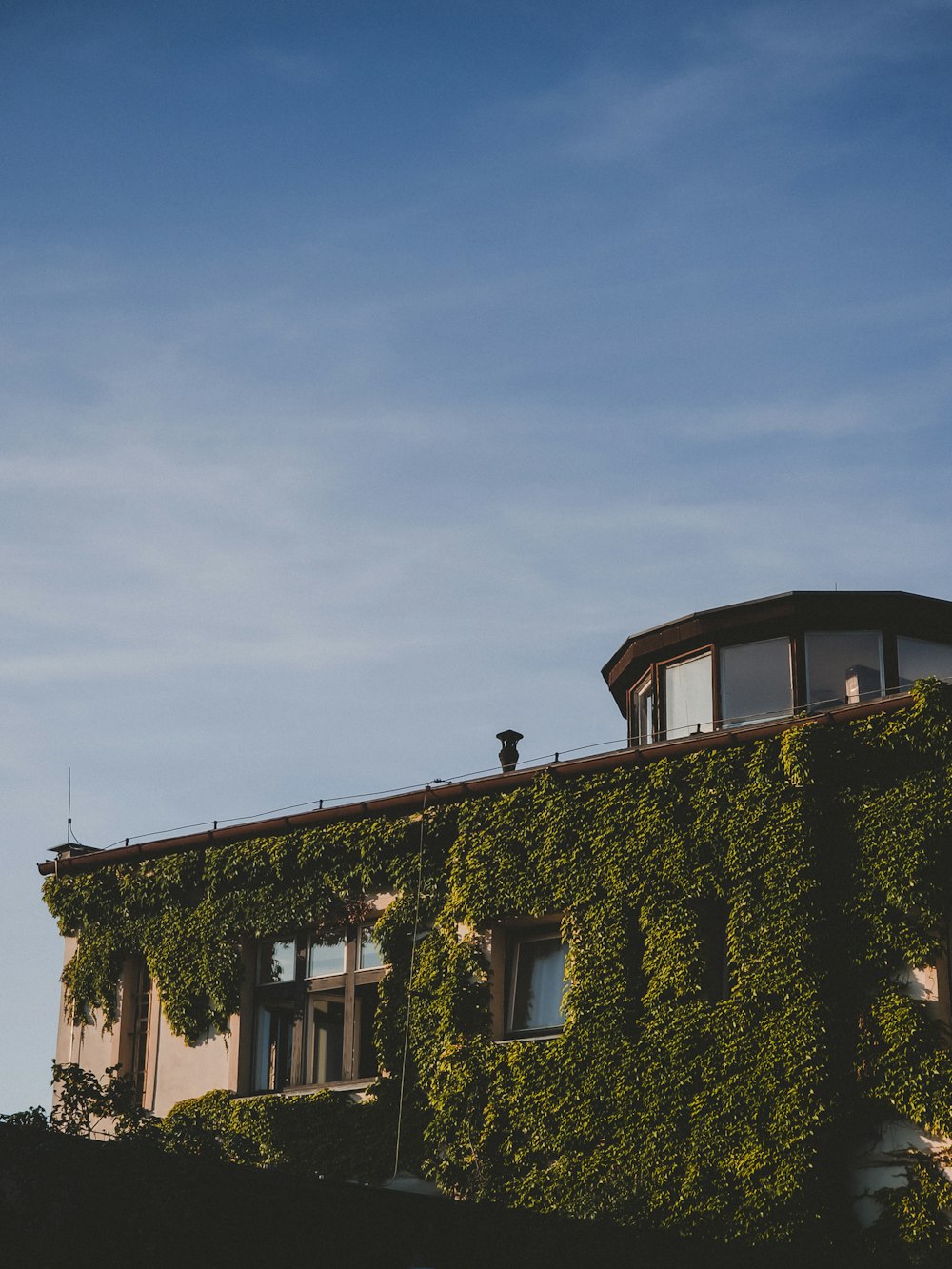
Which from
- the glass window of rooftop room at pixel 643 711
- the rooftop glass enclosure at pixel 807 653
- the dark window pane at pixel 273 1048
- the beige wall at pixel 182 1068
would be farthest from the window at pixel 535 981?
the beige wall at pixel 182 1068

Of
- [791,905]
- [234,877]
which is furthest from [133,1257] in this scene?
[234,877]

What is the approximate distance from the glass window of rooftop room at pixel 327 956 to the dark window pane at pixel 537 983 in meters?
2.88

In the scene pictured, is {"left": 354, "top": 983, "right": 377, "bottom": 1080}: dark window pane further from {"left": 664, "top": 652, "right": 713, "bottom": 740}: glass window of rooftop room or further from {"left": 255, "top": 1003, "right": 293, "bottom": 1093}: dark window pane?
{"left": 664, "top": 652, "right": 713, "bottom": 740}: glass window of rooftop room

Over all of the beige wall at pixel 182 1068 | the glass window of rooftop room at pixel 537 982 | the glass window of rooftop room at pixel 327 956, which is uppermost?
the glass window of rooftop room at pixel 327 956

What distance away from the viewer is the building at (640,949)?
19.5 metres

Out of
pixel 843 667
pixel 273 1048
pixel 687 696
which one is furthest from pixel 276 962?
pixel 843 667

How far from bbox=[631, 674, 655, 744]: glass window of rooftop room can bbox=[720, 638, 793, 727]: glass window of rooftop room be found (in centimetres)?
154

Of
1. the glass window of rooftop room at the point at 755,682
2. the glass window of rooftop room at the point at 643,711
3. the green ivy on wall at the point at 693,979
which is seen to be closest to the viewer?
the green ivy on wall at the point at 693,979

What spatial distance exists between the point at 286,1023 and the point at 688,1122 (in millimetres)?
7087

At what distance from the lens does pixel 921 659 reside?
2386 cm

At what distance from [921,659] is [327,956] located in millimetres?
9616

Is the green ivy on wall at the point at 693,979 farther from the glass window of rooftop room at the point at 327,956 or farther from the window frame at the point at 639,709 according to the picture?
the window frame at the point at 639,709

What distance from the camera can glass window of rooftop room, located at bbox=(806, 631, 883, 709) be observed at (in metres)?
23.4

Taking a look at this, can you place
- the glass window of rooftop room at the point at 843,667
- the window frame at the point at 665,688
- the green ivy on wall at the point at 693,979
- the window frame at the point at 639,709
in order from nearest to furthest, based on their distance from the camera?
1. the green ivy on wall at the point at 693,979
2. the glass window of rooftop room at the point at 843,667
3. the window frame at the point at 665,688
4. the window frame at the point at 639,709
